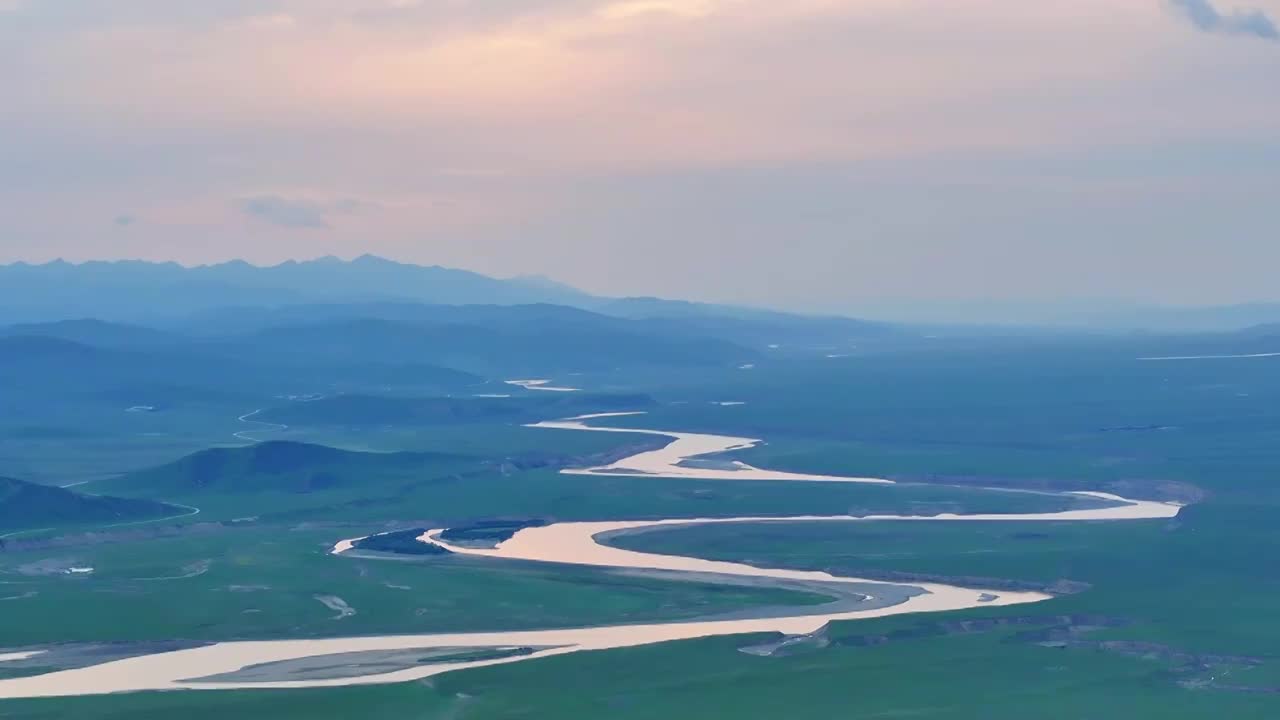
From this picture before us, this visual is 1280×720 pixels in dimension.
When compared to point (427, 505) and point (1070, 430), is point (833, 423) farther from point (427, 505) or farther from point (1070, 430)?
point (427, 505)

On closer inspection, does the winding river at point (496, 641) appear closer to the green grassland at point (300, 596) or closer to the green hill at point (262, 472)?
the green grassland at point (300, 596)

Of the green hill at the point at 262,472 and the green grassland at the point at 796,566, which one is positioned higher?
the green hill at the point at 262,472

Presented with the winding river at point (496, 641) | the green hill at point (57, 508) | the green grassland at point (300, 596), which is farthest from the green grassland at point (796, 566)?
the green hill at point (57, 508)

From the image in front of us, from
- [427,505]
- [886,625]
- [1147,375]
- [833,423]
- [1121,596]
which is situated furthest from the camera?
[1147,375]

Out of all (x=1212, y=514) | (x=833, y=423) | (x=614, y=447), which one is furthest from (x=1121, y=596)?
(x=833, y=423)

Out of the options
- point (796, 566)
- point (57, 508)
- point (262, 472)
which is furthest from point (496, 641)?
point (262, 472)

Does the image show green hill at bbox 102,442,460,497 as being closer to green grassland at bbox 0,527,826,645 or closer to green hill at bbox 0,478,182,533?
green hill at bbox 0,478,182,533

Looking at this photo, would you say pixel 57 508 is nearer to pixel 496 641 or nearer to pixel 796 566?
pixel 796 566

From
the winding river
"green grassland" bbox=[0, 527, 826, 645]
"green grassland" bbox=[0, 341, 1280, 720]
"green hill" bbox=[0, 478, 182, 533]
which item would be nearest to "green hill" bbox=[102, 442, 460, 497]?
"green grassland" bbox=[0, 341, 1280, 720]
